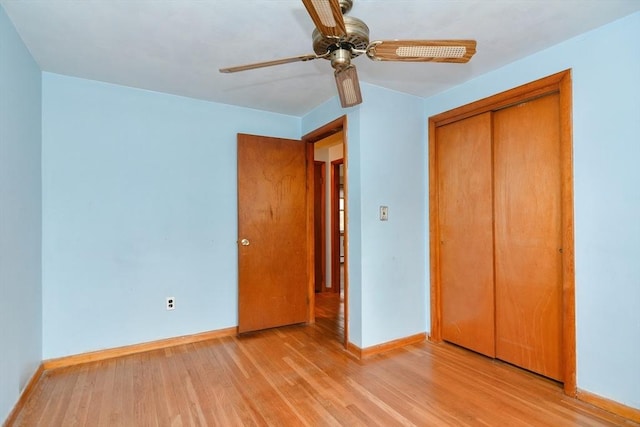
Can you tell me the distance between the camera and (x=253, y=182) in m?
3.23

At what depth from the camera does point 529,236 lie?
7.62 ft

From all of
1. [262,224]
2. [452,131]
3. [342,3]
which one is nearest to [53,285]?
[262,224]

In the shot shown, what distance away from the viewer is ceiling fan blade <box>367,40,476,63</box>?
51.2 inches

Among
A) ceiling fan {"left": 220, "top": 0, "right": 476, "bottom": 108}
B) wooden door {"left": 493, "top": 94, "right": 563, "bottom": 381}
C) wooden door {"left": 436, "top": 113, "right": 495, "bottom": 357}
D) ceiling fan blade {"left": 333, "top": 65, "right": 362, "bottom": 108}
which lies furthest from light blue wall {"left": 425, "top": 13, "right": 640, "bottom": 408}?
ceiling fan blade {"left": 333, "top": 65, "right": 362, "bottom": 108}

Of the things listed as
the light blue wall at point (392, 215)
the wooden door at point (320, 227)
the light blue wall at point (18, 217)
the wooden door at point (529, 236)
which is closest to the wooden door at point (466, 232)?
the wooden door at point (529, 236)

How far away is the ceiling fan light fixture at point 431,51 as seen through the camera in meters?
1.34

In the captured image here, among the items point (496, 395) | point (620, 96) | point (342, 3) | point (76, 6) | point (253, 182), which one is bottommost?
point (496, 395)

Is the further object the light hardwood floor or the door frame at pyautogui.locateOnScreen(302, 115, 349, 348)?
the door frame at pyautogui.locateOnScreen(302, 115, 349, 348)

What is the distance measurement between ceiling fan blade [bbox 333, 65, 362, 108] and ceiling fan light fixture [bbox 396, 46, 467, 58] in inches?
9.5

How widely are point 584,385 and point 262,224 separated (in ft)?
9.10

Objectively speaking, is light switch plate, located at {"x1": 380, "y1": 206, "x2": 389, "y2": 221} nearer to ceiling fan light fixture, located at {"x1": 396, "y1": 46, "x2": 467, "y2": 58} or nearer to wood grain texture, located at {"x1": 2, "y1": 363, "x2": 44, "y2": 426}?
ceiling fan light fixture, located at {"x1": 396, "y1": 46, "x2": 467, "y2": 58}

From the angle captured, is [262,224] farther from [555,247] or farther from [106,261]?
[555,247]

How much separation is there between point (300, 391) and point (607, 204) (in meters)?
2.24

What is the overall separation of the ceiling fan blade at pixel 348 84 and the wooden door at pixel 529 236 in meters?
1.45
